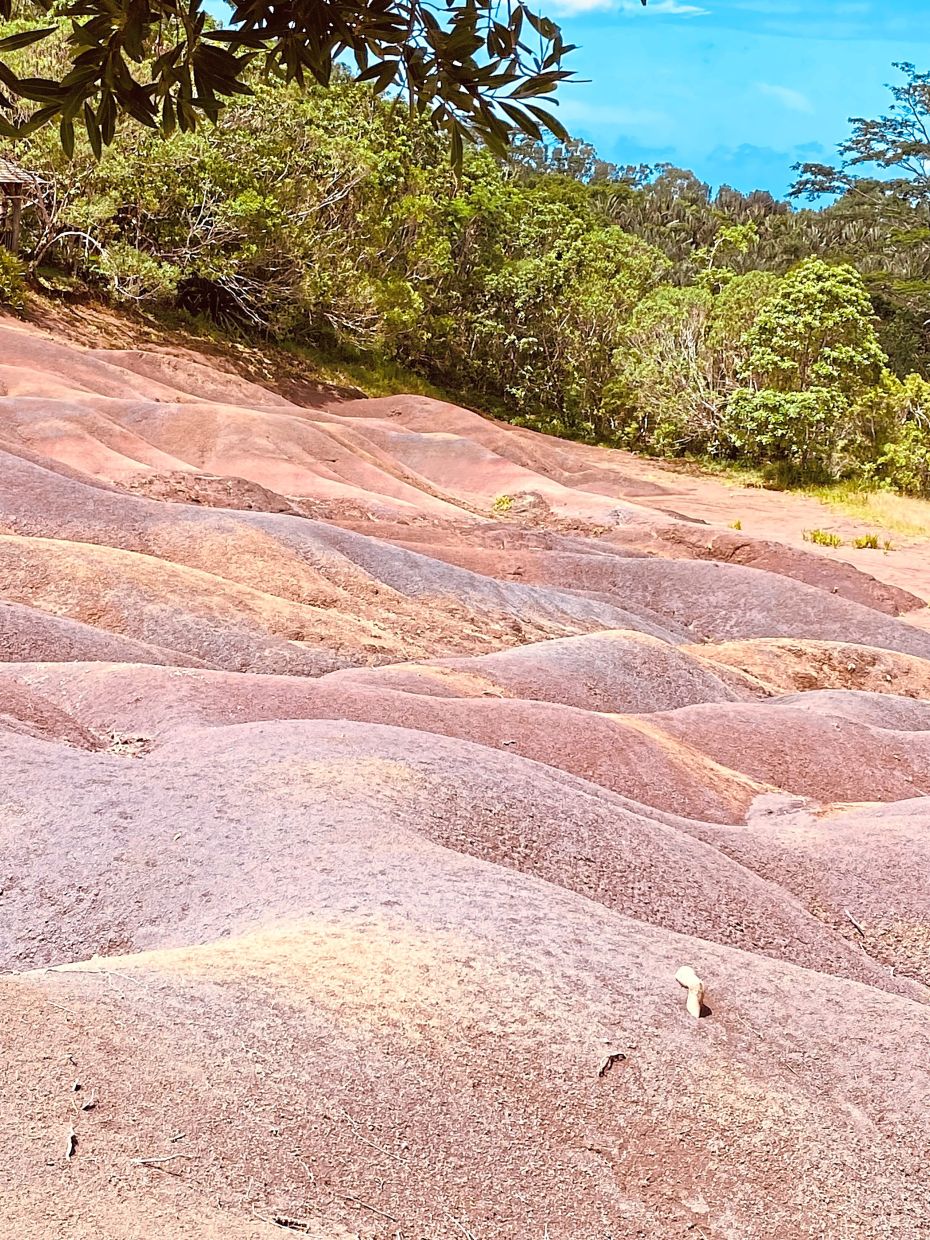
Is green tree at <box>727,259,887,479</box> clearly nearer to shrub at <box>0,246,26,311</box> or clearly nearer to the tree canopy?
shrub at <box>0,246,26,311</box>

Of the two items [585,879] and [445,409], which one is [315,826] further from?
[445,409]

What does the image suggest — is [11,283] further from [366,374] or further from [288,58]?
[288,58]

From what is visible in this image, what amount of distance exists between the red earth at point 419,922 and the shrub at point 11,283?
1339 centimetres

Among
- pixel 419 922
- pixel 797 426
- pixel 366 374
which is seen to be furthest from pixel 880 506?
pixel 419 922

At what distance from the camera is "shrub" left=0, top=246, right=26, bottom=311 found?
79.8 feet

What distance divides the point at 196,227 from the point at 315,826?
25.2m

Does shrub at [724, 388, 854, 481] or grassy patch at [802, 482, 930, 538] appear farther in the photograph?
shrub at [724, 388, 854, 481]

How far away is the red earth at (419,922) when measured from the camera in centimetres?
278

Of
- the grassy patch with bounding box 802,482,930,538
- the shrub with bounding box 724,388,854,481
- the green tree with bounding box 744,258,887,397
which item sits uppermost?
the green tree with bounding box 744,258,887,397

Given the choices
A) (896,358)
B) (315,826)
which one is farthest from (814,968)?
(896,358)

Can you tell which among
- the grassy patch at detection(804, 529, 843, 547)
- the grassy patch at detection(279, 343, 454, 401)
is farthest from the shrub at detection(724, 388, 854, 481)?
the grassy patch at detection(279, 343, 454, 401)

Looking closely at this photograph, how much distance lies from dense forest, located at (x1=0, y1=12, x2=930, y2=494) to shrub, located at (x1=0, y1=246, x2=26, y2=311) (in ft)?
0.24

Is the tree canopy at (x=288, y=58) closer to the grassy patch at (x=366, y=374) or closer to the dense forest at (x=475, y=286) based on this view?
the dense forest at (x=475, y=286)

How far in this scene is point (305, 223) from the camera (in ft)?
97.3
